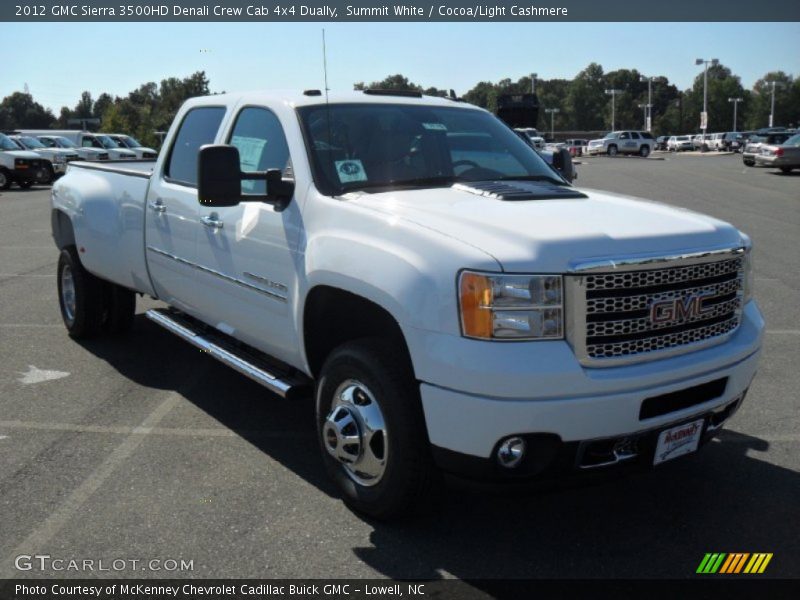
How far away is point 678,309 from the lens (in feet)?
11.3

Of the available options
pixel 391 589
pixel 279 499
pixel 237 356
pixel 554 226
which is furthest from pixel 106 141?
pixel 391 589

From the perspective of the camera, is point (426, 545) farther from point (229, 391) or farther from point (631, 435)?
point (229, 391)

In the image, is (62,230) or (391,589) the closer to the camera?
(391,589)

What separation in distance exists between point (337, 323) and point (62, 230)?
4.10 metres

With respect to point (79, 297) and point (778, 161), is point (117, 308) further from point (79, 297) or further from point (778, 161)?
point (778, 161)

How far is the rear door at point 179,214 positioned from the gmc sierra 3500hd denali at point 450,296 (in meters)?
0.09

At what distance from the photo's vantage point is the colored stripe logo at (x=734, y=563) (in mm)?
3373

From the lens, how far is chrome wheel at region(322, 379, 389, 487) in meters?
3.64

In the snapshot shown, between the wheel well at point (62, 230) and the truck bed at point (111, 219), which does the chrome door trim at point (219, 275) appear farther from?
the wheel well at point (62, 230)

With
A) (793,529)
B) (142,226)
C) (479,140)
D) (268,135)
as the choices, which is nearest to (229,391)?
(142,226)

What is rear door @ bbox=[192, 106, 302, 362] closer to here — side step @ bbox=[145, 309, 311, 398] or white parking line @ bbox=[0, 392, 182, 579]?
side step @ bbox=[145, 309, 311, 398]

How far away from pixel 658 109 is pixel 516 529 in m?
174

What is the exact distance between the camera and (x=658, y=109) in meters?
165

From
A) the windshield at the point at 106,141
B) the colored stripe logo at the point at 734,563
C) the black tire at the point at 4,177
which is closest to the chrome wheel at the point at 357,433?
the colored stripe logo at the point at 734,563
